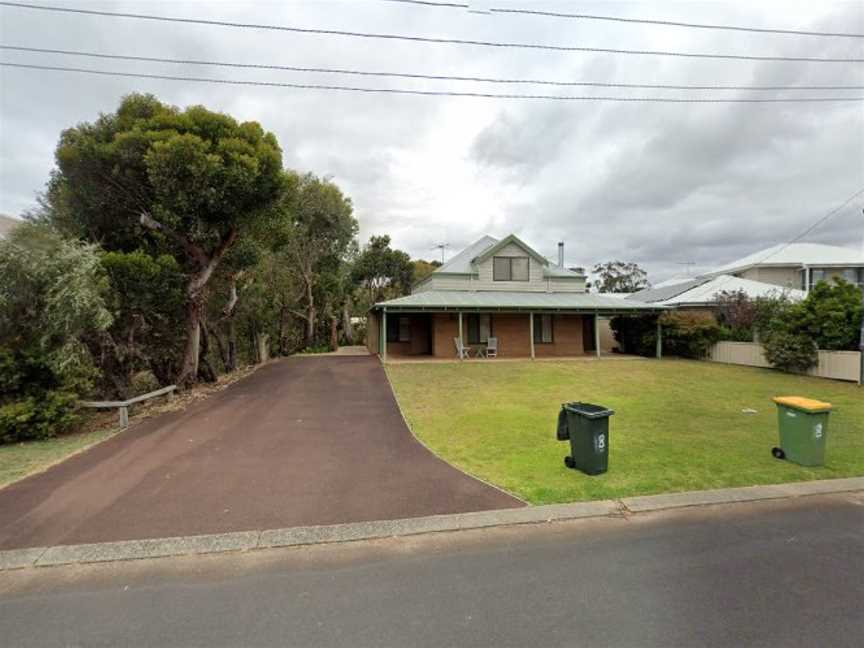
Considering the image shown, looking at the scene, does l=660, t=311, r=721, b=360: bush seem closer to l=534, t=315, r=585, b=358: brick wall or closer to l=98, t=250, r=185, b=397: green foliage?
l=534, t=315, r=585, b=358: brick wall

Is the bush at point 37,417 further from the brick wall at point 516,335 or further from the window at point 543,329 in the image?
the window at point 543,329

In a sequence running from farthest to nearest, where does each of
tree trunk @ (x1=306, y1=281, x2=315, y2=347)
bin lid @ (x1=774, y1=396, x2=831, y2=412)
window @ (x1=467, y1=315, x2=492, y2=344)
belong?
tree trunk @ (x1=306, y1=281, x2=315, y2=347) < window @ (x1=467, y1=315, x2=492, y2=344) < bin lid @ (x1=774, y1=396, x2=831, y2=412)

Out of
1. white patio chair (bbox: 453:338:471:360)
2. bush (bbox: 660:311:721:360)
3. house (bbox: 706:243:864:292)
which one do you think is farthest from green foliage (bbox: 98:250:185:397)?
house (bbox: 706:243:864:292)

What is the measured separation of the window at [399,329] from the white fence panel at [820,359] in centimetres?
1411

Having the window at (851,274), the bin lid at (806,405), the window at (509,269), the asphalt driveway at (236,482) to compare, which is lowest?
the asphalt driveway at (236,482)

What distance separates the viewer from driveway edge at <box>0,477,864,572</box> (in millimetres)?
3828

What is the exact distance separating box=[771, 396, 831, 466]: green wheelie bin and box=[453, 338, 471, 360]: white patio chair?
528 inches

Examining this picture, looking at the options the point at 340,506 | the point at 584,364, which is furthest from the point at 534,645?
the point at 584,364

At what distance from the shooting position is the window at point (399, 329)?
22.3 metres

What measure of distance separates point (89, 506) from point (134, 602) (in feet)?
7.66

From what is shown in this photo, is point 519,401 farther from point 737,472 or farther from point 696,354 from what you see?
point 696,354

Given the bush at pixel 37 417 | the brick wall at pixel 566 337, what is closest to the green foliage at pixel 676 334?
the brick wall at pixel 566 337

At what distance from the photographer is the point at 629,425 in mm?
8148

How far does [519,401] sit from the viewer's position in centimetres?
1045
